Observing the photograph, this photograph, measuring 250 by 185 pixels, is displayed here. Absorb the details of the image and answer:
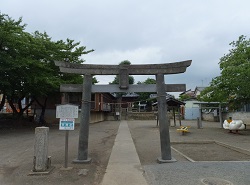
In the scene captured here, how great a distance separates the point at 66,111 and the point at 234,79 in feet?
39.5

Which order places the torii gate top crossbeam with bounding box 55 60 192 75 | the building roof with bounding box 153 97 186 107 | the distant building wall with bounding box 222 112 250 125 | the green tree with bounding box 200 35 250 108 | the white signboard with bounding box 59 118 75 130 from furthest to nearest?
the distant building wall with bounding box 222 112 250 125, the building roof with bounding box 153 97 186 107, the green tree with bounding box 200 35 250 108, the torii gate top crossbeam with bounding box 55 60 192 75, the white signboard with bounding box 59 118 75 130

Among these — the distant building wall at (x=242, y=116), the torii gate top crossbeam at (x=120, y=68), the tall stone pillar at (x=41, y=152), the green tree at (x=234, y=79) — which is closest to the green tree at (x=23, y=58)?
the torii gate top crossbeam at (x=120, y=68)

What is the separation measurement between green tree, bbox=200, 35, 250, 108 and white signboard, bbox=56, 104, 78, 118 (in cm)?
1142

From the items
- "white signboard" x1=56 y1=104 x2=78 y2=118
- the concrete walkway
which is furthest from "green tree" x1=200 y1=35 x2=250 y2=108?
"white signboard" x1=56 y1=104 x2=78 y2=118

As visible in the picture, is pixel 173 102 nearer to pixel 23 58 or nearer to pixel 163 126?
pixel 23 58

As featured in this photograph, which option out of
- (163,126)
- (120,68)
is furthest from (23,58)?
(163,126)

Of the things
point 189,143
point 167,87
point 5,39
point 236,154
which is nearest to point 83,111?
point 167,87

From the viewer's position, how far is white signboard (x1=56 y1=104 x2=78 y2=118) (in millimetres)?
7168

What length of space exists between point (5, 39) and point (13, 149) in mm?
8251

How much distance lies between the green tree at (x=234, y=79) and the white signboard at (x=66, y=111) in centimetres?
1142

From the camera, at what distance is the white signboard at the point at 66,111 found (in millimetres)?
7168

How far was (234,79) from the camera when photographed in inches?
607

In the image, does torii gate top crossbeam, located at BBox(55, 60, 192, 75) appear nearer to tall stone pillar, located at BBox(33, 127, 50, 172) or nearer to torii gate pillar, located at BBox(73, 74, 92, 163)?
torii gate pillar, located at BBox(73, 74, 92, 163)

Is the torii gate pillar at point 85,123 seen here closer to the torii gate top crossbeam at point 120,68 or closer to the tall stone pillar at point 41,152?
the torii gate top crossbeam at point 120,68
